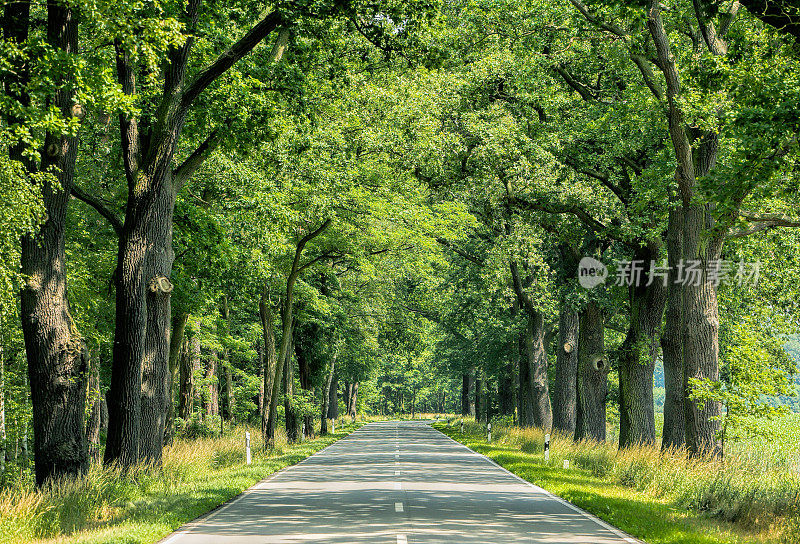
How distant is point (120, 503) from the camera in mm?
13891

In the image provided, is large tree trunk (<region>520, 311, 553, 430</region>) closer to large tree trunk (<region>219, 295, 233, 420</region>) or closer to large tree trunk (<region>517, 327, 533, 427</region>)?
large tree trunk (<region>517, 327, 533, 427</region>)

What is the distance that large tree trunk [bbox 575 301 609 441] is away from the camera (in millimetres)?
29234

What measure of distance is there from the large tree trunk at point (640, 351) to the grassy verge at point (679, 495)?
2.25 m

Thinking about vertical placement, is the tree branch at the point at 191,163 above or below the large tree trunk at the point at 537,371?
above

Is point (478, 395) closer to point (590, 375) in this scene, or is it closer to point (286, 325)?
point (286, 325)

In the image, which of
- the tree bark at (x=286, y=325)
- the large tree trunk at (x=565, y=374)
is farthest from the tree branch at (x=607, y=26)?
the large tree trunk at (x=565, y=374)

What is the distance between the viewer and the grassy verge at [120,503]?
432 inches

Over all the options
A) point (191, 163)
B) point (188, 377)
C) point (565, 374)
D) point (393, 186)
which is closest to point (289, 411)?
point (188, 377)

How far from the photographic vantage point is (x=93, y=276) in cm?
2344

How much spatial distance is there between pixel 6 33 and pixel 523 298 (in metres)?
24.8

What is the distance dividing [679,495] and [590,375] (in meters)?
13.7

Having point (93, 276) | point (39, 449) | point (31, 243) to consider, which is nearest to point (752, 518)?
point (39, 449)

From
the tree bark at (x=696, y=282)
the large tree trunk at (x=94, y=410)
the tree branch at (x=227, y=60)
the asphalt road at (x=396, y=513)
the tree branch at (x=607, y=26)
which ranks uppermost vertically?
→ the tree branch at (x=607, y=26)

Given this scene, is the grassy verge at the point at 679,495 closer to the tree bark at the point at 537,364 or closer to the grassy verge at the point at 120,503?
the grassy verge at the point at 120,503
